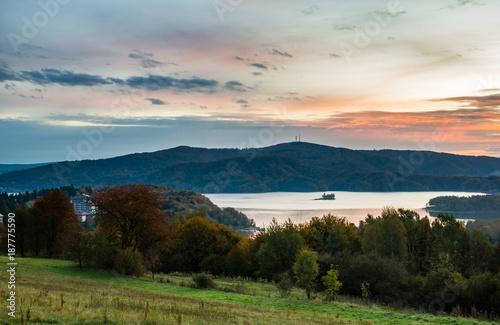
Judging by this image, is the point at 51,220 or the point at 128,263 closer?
the point at 128,263

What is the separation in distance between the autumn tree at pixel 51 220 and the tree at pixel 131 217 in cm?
1431

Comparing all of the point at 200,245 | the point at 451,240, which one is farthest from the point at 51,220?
the point at 451,240

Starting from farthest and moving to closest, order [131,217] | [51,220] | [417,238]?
[417,238] < [51,220] < [131,217]

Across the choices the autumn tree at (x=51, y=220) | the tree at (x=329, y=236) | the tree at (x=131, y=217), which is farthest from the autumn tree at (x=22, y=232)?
the tree at (x=329, y=236)

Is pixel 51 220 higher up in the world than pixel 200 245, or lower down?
higher up

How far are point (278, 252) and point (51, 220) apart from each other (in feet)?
96.5

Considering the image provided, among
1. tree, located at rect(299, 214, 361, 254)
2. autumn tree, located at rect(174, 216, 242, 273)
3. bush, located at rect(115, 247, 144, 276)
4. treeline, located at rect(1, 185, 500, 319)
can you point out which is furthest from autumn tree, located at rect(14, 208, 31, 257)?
tree, located at rect(299, 214, 361, 254)

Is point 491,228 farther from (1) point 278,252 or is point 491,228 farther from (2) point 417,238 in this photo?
(1) point 278,252

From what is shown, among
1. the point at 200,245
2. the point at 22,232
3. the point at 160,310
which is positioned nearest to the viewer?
the point at 160,310

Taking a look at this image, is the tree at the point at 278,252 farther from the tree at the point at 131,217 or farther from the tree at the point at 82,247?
the tree at the point at 82,247

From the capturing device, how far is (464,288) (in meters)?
29.2

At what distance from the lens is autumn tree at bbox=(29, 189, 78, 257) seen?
4912 centimetres

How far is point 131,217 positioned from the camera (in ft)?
124

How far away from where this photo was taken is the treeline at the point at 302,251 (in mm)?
29781
